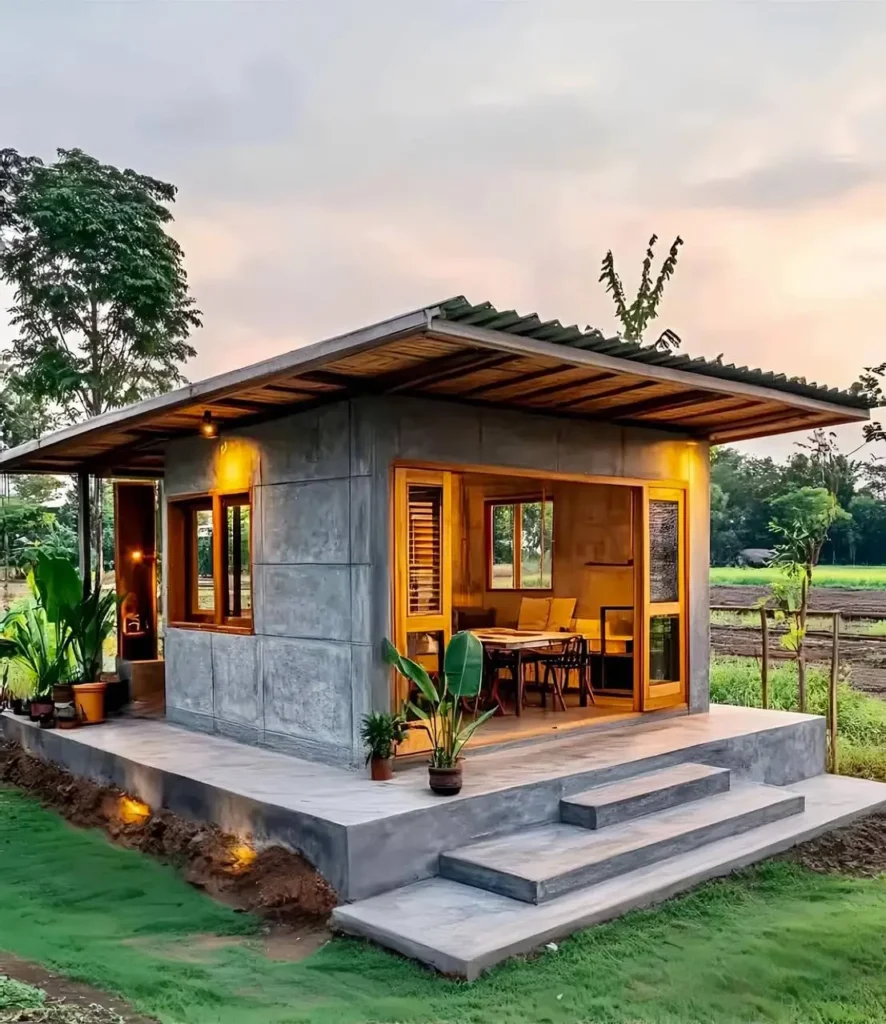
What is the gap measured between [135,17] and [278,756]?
14.7 meters

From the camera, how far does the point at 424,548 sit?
684 cm

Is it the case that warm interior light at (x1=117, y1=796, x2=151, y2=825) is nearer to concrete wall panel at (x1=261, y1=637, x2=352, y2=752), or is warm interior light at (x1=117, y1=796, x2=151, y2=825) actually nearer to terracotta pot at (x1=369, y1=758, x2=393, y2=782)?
concrete wall panel at (x1=261, y1=637, x2=352, y2=752)

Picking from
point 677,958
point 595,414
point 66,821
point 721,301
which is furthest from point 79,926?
point 721,301

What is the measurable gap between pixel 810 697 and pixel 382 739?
302 inches

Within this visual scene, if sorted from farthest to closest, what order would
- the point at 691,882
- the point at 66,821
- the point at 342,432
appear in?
the point at 66,821 < the point at 342,432 < the point at 691,882

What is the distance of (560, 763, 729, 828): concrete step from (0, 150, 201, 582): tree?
1621 centimetres

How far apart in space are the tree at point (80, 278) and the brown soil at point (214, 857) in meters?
13.8

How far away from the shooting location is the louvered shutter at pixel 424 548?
678cm

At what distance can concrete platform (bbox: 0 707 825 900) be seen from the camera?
5332 mm

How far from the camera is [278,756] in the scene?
712 cm

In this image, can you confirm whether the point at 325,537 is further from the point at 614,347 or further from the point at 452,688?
the point at 614,347

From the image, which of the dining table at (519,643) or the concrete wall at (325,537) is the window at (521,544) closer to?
the dining table at (519,643)

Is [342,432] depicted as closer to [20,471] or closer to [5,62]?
[20,471]

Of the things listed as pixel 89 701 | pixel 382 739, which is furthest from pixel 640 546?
pixel 89 701
